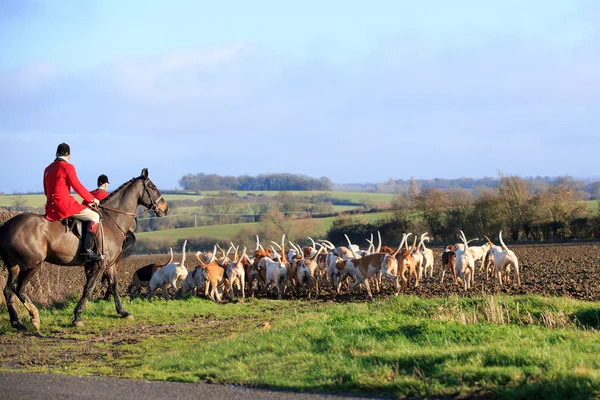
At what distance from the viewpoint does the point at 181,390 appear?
23.3 feet

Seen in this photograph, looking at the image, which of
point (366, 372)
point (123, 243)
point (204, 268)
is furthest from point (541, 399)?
point (204, 268)

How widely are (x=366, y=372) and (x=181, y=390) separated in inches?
76.2

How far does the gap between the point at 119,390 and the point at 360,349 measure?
9.26ft

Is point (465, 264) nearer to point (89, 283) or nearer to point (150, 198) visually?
point (150, 198)

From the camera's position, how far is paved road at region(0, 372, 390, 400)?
6.79 meters

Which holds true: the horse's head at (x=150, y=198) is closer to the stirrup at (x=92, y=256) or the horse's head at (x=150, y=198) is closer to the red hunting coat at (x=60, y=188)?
the stirrup at (x=92, y=256)

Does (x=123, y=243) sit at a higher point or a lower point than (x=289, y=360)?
higher

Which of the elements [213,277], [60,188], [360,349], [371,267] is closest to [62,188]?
[60,188]

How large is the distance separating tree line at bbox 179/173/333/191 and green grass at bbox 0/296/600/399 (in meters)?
75.3

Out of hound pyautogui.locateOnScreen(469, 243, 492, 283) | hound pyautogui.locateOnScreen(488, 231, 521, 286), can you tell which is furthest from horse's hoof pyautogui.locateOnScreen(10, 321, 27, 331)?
hound pyautogui.locateOnScreen(469, 243, 492, 283)

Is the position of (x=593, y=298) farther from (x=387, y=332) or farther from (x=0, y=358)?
(x=0, y=358)

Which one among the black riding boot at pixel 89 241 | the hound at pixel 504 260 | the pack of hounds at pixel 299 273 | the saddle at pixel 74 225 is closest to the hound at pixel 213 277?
the pack of hounds at pixel 299 273

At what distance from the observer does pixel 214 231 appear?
53.1 meters

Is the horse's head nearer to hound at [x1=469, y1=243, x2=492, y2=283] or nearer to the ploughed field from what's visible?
the ploughed field
